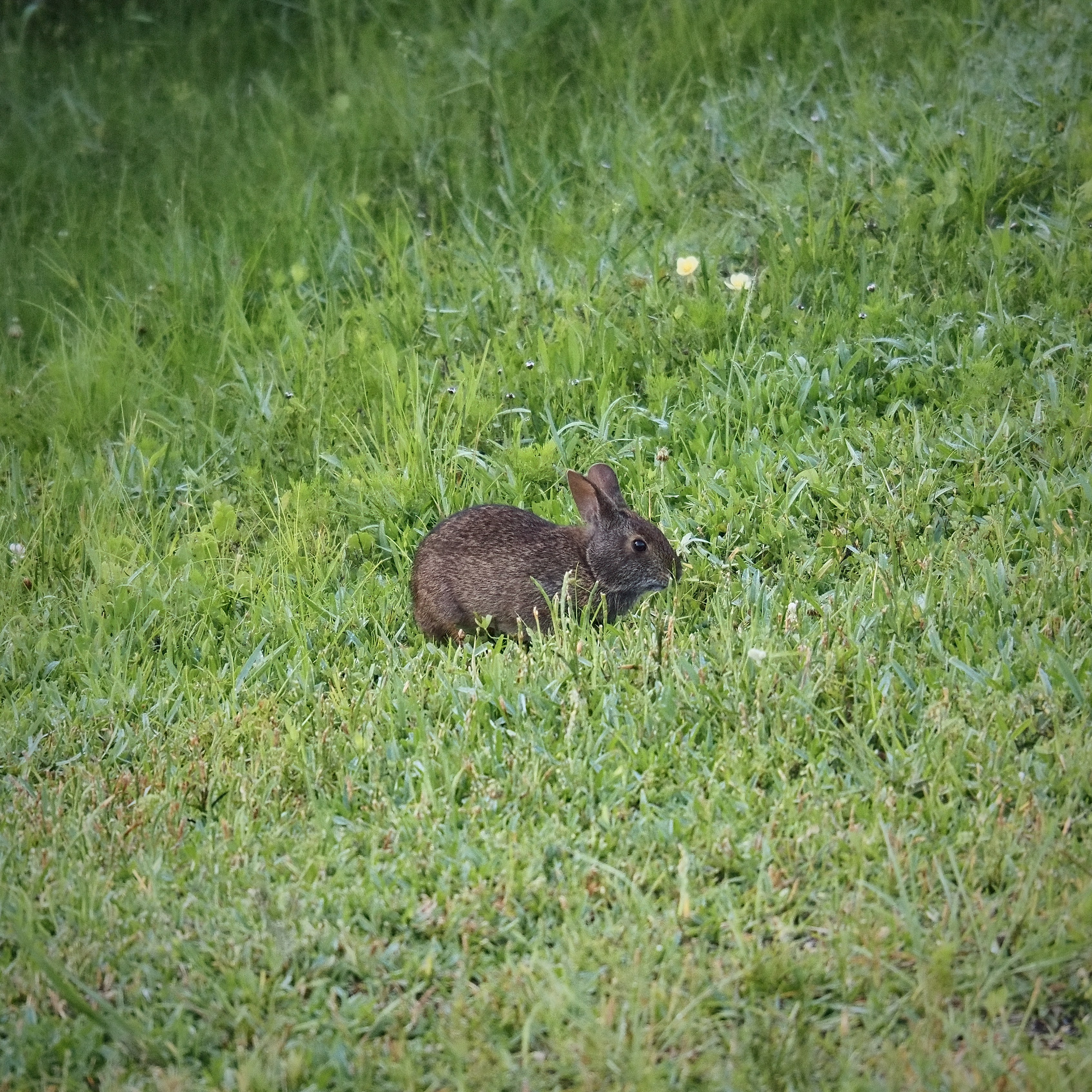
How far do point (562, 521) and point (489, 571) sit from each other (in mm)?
709

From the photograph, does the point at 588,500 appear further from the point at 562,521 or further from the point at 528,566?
the point at 562,521

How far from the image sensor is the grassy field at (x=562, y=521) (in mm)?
3385

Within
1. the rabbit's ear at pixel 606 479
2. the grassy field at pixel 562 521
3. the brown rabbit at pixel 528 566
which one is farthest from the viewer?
the rabbit's ear at pixel 606 479

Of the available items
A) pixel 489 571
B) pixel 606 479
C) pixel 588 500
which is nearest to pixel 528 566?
pixel 489 571

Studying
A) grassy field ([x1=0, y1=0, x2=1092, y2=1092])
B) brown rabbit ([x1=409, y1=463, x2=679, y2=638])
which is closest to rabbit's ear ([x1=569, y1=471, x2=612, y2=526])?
brown rabbit ([x1=409, y1=463, x2=679, y2=638])

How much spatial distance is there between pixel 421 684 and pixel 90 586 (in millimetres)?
1683

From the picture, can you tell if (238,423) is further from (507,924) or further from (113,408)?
(507,924)

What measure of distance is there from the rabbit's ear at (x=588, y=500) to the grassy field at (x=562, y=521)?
1.33 feet

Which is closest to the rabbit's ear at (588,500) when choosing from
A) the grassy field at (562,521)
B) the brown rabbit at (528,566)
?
the brown rabbit at (528,566)

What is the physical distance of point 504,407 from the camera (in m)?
6.20

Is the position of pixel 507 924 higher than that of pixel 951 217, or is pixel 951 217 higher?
pixel 951 217

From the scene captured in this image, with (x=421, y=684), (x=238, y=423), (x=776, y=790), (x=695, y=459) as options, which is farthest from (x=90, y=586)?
(x=776, y=790)

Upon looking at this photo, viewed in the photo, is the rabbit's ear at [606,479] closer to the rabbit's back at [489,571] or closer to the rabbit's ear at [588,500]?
the rabbit's ear at [588,500]

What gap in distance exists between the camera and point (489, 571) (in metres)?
5.07
